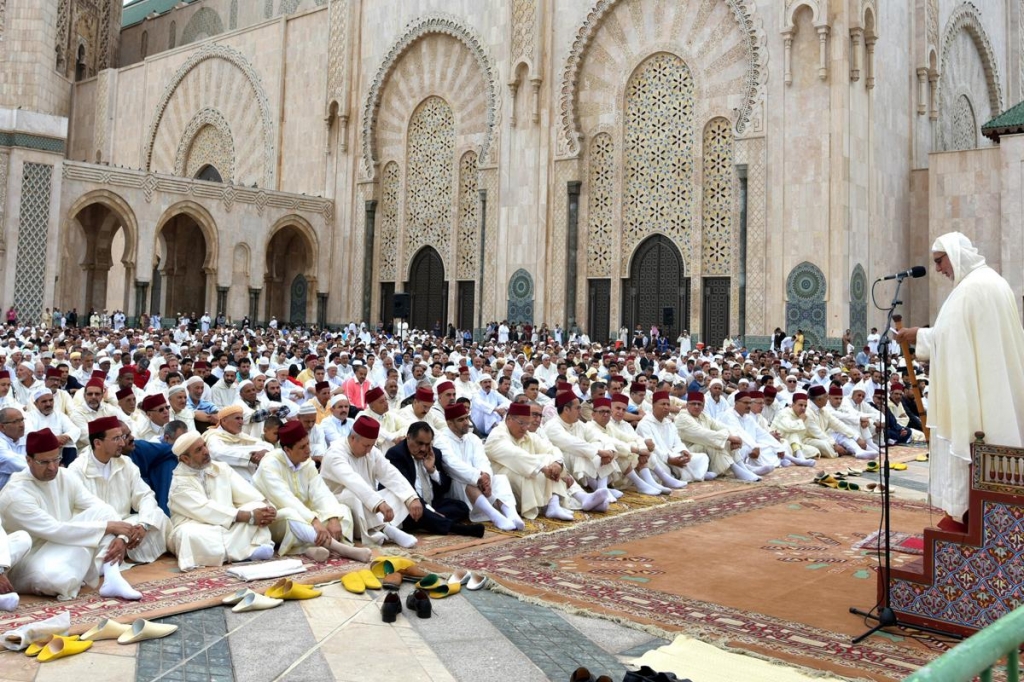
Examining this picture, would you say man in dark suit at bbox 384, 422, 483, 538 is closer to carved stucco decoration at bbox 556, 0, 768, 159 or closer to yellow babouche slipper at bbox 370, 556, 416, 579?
yellow babouche slipper at bbox 370, 556, 416, 579

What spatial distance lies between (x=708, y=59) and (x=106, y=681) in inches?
592

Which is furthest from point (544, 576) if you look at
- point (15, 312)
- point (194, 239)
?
point (194, 239)

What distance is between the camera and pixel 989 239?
14.8 meters

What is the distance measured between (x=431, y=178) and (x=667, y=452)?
566 inches

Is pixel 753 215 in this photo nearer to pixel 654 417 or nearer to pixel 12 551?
pixel 654 417

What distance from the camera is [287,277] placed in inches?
894

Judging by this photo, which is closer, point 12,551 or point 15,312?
point 12,551

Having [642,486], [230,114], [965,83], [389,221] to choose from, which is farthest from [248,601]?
[230,114]

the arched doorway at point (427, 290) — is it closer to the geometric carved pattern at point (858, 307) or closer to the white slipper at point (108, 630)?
the geometric carved pattern at point (858, 307)

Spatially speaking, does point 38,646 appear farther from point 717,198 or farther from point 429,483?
point 717,198

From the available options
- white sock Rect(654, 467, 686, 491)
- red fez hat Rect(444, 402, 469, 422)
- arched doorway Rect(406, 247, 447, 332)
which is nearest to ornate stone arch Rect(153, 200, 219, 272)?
arched doorway Rect(406, 247, 447, 332)

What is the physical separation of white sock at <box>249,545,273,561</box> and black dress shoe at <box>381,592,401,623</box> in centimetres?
107

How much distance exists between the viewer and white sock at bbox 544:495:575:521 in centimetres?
539

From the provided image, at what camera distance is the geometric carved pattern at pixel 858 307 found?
1440cm
